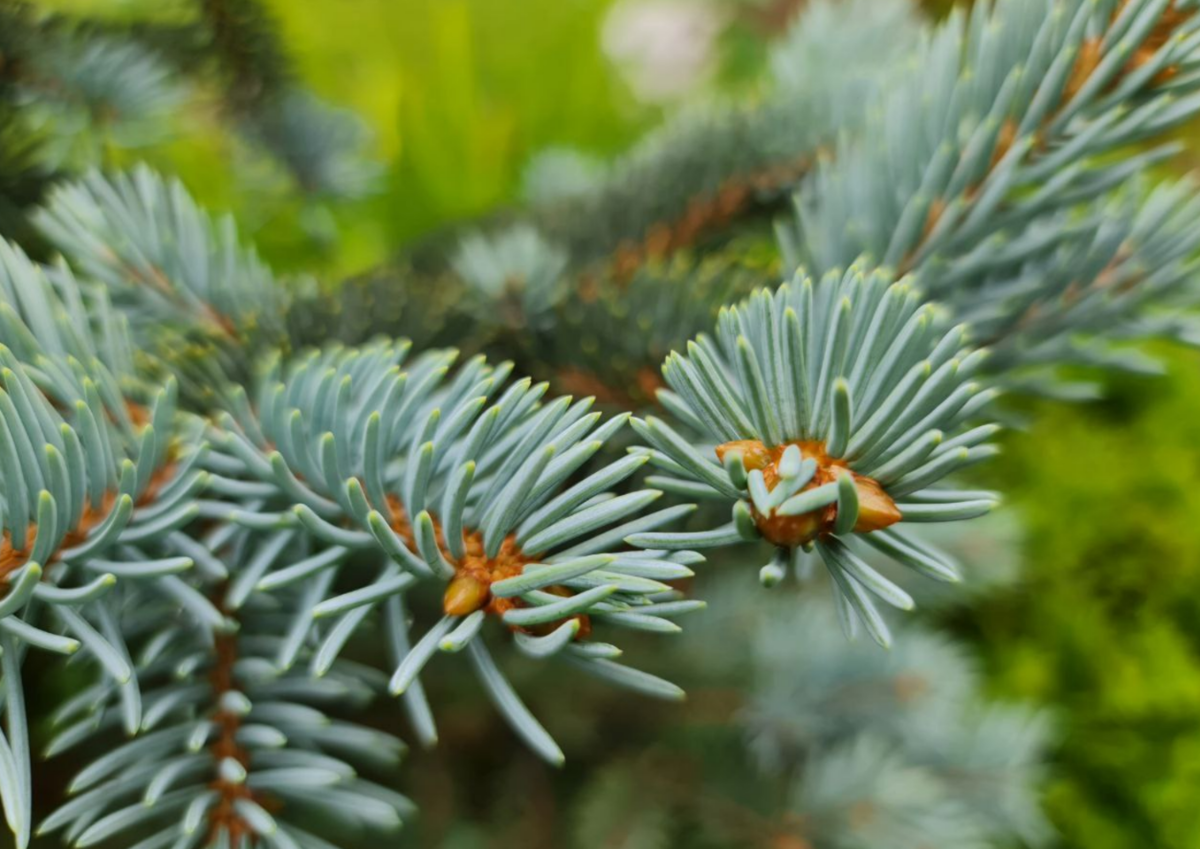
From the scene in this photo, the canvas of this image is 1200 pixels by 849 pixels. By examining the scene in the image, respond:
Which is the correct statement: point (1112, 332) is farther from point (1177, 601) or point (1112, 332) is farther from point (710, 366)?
point (1177, 601)

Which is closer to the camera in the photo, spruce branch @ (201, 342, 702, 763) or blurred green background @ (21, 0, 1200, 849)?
spruce branch @ (201, 342, 702, 763)

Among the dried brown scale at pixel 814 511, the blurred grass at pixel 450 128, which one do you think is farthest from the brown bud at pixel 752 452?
the blurred grass at pixel 450 128

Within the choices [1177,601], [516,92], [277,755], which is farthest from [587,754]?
[516,92]

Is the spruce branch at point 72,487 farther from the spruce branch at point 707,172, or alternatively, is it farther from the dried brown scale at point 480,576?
the spruce branch at point 707,172

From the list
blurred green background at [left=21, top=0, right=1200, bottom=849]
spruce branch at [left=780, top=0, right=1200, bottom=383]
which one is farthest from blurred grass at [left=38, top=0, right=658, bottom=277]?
spruce branch at [left=780, top=0, right=1200, bottom=383]

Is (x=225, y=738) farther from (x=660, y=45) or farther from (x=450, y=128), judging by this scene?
(x=660, y=45)

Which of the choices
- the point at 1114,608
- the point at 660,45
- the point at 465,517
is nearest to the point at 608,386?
the point at 465,517

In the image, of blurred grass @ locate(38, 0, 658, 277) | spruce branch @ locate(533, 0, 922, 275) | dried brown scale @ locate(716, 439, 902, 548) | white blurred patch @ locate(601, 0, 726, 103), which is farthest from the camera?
white blurred patch @ locate(601, 0, 726, 103)

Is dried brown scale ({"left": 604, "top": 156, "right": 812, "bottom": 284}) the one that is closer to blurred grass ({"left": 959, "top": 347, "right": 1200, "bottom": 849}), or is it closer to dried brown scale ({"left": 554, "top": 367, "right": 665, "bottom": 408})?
dried brown scale ({"left": 554, "top": 367, "right": 665, "bottom": 408})
